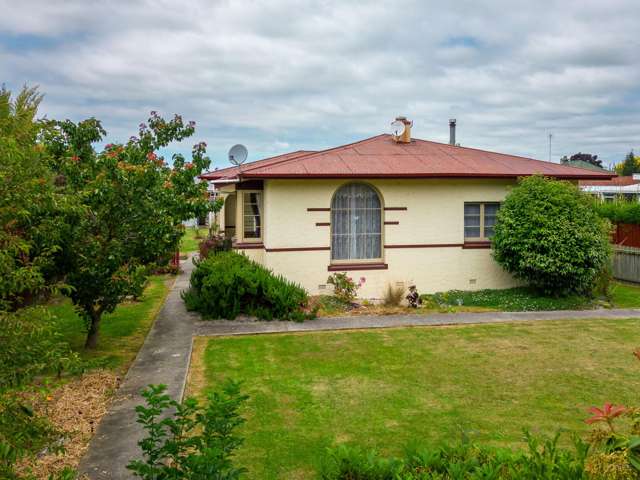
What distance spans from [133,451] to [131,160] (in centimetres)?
551

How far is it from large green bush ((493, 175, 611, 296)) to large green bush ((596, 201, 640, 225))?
17.2ft

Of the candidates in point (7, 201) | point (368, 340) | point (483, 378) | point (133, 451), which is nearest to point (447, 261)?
point (368, 340)

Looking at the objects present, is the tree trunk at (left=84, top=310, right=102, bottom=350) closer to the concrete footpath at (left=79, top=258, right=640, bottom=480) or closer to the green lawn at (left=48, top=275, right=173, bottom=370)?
the green lawn at (left=48, top=275, right=173, bottom=370)

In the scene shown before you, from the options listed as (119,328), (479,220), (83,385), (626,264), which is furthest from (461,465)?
(626,264)

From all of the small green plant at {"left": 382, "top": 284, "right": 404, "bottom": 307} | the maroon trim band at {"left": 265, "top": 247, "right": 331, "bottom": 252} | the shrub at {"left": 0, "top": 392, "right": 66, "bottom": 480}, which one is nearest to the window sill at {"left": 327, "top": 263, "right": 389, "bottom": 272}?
the maroon trim band at {"left": 265, "top": 247, "right": 331, "bottom": 252}

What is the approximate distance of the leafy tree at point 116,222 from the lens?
878 cm

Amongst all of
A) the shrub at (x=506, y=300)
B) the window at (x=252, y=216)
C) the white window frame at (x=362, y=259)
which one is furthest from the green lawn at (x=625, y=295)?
the window at (x=252, y=216)

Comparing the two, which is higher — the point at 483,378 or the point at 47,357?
the point at 47,357

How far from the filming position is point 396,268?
14.6 meters

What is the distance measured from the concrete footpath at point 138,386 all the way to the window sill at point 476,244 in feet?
23.8

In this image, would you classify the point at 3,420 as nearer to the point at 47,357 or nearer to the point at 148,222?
the point at 47,357

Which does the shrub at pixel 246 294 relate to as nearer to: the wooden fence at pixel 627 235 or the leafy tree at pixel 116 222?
the leafy tree at pixel 116 222

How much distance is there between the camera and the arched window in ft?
47.1

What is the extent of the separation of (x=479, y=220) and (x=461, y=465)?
11.4m
